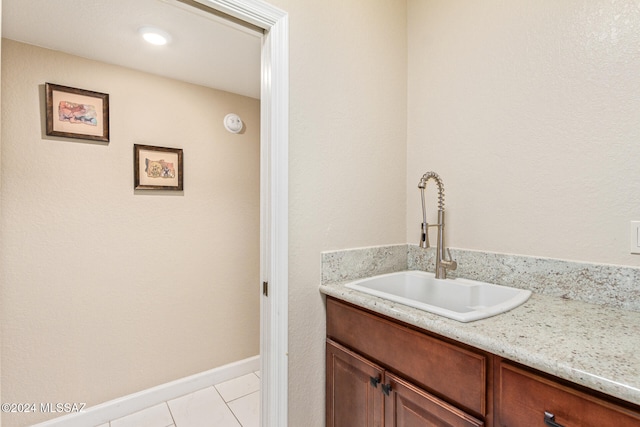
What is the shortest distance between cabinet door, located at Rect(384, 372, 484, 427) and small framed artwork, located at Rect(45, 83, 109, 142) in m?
2.11

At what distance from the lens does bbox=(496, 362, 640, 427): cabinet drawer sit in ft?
1.92

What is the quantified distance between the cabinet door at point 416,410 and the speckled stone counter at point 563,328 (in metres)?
0.21

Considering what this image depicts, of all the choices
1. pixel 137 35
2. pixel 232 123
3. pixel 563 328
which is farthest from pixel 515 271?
pixel 137 35

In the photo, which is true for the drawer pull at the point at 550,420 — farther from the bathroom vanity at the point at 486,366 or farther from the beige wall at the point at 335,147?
the beige wall at the point at 335,147

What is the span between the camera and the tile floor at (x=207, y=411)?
181 centimetres

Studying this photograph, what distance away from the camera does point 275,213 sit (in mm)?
1165

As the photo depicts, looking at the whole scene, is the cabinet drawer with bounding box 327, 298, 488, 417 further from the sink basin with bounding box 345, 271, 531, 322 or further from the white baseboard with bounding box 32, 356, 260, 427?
the white baseboard with bounding box 32, 356, 260, 427

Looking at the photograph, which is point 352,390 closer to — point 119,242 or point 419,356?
point 419,356

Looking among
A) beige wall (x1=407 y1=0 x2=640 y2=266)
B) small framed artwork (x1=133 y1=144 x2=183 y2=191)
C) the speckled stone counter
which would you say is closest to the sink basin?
the speckled stone counter

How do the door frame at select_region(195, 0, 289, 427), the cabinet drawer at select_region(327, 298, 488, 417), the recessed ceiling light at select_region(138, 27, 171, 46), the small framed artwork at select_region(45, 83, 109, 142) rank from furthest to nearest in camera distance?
the small framed artwork at select_region(45, 83, 109, 142)
the recessed ceiling light at select_region(138, 27, 171, 46)
the door frame at select_region(195, 0, 289, 427)
the cabinet drawer at select_region(327, 298, 488, 417)

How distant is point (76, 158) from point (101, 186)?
202 mm

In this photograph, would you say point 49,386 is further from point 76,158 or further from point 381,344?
point 381,344

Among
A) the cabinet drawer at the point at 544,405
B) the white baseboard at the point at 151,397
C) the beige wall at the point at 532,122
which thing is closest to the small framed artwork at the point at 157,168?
the white baseboard at the point at 151,397

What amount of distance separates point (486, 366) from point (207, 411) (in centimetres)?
187
